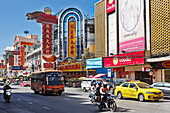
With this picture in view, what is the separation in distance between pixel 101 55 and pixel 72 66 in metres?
17.9

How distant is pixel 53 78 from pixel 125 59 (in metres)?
15.6

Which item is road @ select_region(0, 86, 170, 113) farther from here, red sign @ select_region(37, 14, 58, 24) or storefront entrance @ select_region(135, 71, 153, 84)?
red sign @ select_region(37, 14, 58, 24)

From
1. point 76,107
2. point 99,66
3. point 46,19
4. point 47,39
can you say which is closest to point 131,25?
point 99,66

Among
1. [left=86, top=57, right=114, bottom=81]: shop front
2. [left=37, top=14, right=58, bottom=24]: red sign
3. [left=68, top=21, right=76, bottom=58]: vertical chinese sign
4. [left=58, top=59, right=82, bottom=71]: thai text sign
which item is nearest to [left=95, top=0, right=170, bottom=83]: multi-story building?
[left=86, top=57, right=114, bottom=81]: shop front

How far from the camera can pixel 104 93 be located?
44.5ft

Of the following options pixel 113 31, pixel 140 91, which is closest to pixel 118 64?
pixel 113 31

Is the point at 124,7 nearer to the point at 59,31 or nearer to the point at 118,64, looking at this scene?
the point at 118,64

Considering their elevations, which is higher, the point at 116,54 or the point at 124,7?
the point at 124,7

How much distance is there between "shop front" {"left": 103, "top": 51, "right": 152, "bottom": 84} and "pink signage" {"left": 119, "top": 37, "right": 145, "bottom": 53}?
833 mm

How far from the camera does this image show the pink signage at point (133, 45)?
35.0 m

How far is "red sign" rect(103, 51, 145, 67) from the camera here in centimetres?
3469

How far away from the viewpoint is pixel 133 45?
121 ft

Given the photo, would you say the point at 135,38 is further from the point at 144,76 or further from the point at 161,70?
the point at 161,70

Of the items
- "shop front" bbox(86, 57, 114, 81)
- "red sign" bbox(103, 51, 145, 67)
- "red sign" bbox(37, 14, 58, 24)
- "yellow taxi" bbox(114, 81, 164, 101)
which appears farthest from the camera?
"red sign" bbox(37, 14, 58, 24)
